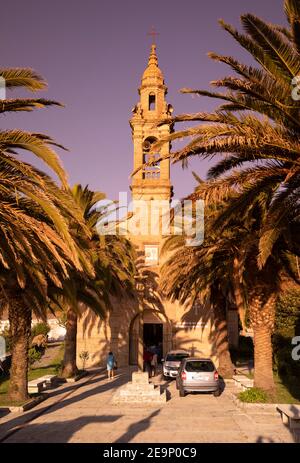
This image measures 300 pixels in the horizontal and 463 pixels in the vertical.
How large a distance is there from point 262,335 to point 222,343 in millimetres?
8369

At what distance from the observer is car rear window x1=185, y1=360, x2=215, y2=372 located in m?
17.8

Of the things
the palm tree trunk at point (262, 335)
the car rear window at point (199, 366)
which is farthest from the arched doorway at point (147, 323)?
the palm tree trunk at point (262, 335)

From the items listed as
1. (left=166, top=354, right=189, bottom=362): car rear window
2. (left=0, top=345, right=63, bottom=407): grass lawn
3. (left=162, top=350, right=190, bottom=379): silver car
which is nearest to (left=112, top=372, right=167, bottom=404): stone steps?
(left=0, top=345, right=63, bottom=407): grass lawn

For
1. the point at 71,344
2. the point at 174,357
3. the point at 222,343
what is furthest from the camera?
Answer: the point at 174,357

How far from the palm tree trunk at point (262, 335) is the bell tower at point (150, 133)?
762 inches

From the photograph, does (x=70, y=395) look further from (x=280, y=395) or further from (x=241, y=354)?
(x=241, y=354)

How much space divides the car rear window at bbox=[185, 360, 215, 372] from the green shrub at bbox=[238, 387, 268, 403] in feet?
9.85

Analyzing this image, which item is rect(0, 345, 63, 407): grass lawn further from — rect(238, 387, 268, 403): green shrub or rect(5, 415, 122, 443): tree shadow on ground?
rect(238, 387, 268, 403): green shrub

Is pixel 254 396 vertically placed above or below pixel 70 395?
above

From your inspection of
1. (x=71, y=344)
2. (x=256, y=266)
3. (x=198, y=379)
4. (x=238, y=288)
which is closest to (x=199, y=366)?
(x=198, y=379)

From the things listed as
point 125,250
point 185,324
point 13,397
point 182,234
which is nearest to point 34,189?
point 13,397

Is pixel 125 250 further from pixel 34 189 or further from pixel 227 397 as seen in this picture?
pixel 34 189

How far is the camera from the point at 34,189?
932cm

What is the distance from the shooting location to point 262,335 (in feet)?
50.6
